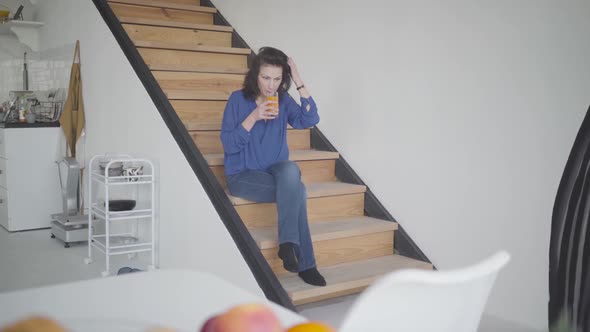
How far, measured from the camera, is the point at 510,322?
2600mm

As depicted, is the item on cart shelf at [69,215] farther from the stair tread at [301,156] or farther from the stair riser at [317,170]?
the stair riser at [317,170]

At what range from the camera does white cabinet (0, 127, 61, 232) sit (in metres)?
4.42

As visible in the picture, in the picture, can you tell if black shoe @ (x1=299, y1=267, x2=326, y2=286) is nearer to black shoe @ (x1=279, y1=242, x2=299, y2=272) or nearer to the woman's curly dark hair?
black shoe @ (x1=279, y1=242, x2=299, y2=272)

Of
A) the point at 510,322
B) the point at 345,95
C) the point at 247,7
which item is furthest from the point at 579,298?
the point at 247,7

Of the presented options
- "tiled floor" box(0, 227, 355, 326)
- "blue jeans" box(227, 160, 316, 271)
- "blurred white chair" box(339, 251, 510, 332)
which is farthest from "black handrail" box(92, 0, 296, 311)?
"blurred white chair" box(339, 251, 510, 332)

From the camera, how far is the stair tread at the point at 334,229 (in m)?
2.89

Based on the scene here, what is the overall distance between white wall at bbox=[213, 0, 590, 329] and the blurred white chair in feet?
6.01

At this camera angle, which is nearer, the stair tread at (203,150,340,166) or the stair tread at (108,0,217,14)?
the stair tread at (203,150,340,166)

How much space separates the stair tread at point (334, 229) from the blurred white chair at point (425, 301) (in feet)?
6.92

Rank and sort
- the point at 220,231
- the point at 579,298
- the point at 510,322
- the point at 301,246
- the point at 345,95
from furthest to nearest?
the point at 345,95, the point at 220,231, the point at 301,246, the point at 510,322, the point at 579,298

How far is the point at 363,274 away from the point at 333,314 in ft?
0.83

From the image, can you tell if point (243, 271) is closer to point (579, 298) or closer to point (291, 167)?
point (291, 167)

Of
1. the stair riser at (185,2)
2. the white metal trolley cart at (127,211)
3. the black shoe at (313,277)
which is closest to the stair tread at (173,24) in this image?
the stair riser at (185,2)

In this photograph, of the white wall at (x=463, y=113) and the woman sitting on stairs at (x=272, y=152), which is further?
the woman sitting on stairs at (x=272, y=152)
